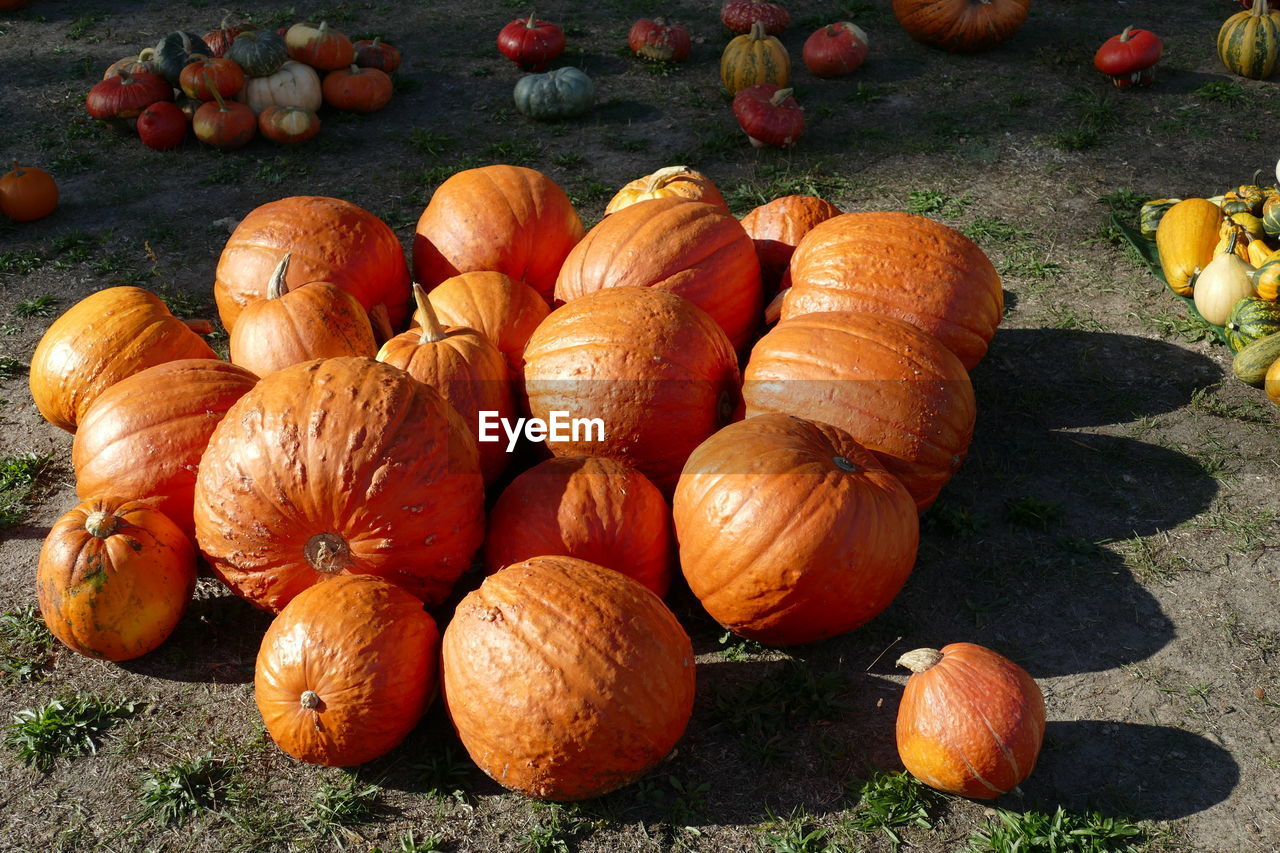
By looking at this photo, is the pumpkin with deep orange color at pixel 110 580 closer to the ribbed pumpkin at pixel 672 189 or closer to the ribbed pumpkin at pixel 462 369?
the ribbed pumpkin at pixel 462 369

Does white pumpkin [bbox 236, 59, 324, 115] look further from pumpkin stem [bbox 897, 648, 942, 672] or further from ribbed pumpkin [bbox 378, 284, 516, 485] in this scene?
pumpkin stem [bbox 897, 648, 942, 672]

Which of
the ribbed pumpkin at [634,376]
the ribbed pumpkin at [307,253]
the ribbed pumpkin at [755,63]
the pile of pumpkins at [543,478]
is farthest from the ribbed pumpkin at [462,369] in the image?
the ribbed pumpkin at [755,63]

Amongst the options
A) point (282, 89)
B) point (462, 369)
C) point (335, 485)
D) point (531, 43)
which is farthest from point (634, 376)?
point (531, 43)

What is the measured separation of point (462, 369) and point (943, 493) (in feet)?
6.69

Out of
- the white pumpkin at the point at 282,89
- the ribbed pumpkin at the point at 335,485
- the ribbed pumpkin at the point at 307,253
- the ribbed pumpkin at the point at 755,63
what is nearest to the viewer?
the ribbed pumpkin at the point at 335,485

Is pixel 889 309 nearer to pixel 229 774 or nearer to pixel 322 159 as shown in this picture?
pixel 229 774

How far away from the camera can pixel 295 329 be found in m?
4.15

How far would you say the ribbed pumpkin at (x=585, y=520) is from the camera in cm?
356

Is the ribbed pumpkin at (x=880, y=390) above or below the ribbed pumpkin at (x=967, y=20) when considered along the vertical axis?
below

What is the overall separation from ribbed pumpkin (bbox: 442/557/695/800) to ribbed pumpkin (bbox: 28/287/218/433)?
206 cm

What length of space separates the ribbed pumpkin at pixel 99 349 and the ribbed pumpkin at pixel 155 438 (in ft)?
1.40

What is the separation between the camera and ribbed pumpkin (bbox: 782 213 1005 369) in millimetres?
4348

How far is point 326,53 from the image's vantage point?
800cm

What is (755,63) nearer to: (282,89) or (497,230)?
(282,89)
